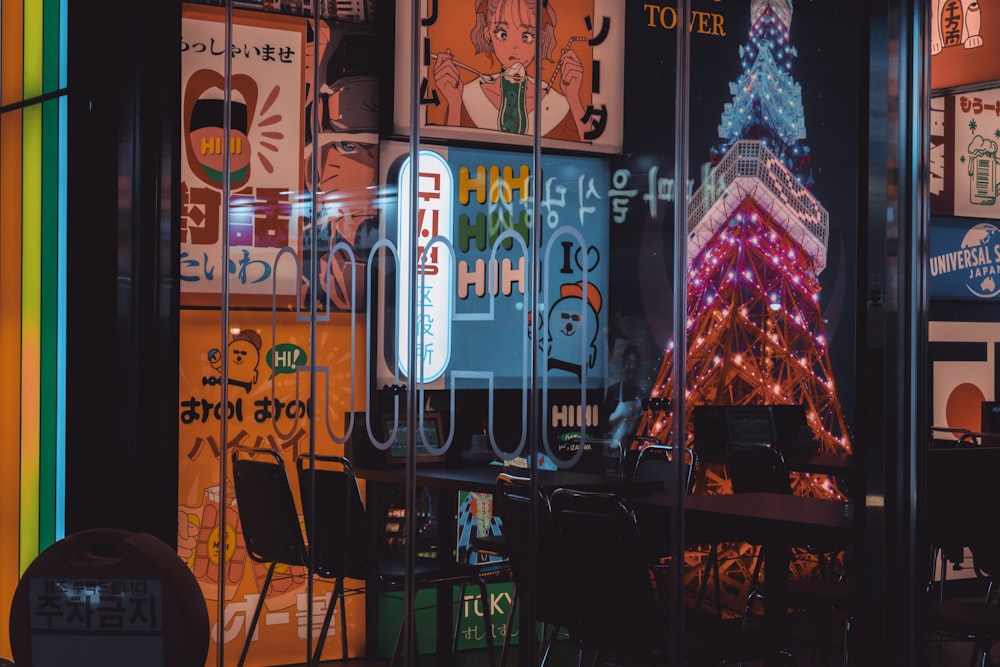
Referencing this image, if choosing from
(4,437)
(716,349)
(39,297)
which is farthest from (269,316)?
(716,349)

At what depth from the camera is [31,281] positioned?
4.60 metres

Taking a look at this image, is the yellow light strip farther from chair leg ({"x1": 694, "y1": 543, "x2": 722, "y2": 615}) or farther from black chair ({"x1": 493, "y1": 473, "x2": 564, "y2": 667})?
chair leg ({"x1": 694, "y1": 543, "x2": 722, "y2": 615})

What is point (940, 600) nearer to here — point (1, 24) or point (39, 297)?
point (39, 297)

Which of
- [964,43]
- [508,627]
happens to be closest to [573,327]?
[508,627]

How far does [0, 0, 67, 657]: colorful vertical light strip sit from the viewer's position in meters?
4.46

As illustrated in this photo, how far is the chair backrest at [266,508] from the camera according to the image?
4484 mm

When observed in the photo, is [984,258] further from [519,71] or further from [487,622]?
[487,622]

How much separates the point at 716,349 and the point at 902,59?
0.91m

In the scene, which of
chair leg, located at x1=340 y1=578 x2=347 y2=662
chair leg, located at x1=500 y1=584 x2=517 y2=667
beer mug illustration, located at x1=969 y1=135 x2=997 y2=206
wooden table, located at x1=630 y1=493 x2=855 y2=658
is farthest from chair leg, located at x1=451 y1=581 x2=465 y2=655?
beer mug illustration, located at x1=969 y1=135 x2=997 y2=206

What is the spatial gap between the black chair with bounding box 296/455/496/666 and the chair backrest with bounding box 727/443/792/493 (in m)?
1.04

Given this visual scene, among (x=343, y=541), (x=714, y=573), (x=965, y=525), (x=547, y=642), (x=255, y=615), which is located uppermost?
(x=965, y=525)

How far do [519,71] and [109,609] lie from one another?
195cm

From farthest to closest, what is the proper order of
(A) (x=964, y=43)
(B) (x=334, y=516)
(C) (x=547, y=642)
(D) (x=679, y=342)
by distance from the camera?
1. (B) (x=334, y=516)
2. (C) (x=547, y=642)
3. (D) (x=679, y=342)
4. (A) (x=964, y=43)

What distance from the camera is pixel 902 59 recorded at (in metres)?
2.61
